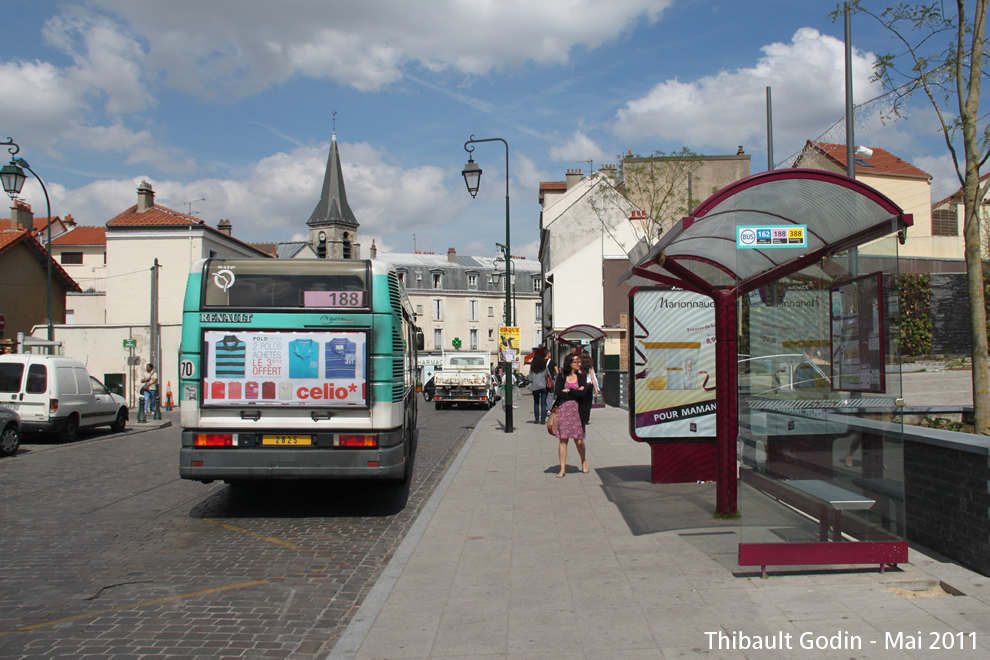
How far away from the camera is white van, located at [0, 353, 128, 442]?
16719 millimetres

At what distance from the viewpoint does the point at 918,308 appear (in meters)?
27.4

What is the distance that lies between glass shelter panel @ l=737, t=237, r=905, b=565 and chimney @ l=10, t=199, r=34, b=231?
2135 inches

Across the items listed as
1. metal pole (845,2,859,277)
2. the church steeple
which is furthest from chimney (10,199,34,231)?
metal pole (845,2,859,277)

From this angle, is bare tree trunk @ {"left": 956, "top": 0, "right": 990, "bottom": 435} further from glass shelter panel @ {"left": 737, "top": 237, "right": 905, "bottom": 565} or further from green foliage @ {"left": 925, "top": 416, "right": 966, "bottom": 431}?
glass shelter panel @ {"left": 737, "top": 237, "right": 905, "bottom": 565}

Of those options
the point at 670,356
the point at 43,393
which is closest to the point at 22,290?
the point at 43,393

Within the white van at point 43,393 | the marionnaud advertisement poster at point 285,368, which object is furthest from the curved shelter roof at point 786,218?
the white van at point 43,393

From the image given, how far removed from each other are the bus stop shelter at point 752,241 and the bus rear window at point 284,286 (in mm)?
3029

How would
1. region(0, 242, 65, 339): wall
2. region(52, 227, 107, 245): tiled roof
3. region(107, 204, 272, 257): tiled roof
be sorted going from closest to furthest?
1. region(0, 242, 65, 339): wall
2. region(107, 204, 272, 257): tiled roof
3. region(52, 227, 107, 245): tiled roof

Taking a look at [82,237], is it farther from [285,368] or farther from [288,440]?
[288,440]

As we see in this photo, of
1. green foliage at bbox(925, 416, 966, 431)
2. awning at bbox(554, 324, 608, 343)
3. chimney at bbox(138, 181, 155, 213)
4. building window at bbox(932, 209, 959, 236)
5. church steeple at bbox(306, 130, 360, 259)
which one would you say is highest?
church steeple at bbox(306, 130, 360, 259)

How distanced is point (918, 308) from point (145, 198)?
1592 inches

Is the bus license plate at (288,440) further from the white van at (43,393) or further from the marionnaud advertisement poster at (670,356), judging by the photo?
the white van at (43,393)

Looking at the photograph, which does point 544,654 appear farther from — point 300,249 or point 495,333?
point 300,249

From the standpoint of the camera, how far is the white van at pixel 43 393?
16.7m
